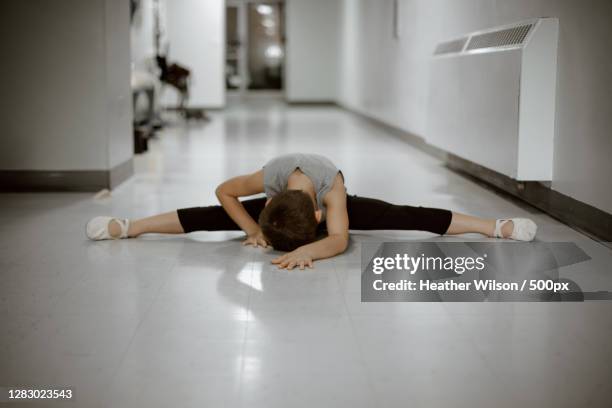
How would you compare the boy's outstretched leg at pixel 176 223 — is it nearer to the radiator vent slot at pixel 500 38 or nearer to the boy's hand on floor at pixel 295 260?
the boy's hand on floor at pixel 295 260

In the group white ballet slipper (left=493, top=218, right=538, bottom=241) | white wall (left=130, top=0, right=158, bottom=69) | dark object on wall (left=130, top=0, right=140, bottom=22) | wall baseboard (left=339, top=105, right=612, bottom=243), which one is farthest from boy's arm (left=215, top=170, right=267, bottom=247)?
dark object on wall (left=130, top=0, right=140, bottom=22)

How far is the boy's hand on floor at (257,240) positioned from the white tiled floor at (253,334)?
4cm

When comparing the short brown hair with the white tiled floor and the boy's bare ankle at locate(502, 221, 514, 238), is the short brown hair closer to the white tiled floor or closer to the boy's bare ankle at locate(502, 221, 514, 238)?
the white tiled floor

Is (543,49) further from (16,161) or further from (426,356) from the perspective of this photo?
(16,161)

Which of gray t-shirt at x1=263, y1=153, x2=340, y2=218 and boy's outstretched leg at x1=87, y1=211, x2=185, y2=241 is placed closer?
gray t-shirt at x1=263, y1=153, x2=340, y2=218

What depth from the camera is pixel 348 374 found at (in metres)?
2.01

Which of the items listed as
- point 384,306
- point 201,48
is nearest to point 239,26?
point 201,48

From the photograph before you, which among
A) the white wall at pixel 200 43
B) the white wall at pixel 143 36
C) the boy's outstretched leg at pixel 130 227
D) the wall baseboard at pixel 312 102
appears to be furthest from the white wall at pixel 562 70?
Result: the wall baseboard at pixel 312 102

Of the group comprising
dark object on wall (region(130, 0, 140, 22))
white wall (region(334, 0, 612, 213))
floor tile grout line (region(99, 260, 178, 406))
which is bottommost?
floor tile grout line (region(99, 260, 178, 406))

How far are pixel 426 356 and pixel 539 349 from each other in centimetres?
33

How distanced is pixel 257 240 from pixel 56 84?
2.33 metres

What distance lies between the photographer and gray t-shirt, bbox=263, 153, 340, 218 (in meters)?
3.24

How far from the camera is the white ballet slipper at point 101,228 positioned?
3.60 metres

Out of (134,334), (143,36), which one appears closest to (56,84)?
(134,334)
